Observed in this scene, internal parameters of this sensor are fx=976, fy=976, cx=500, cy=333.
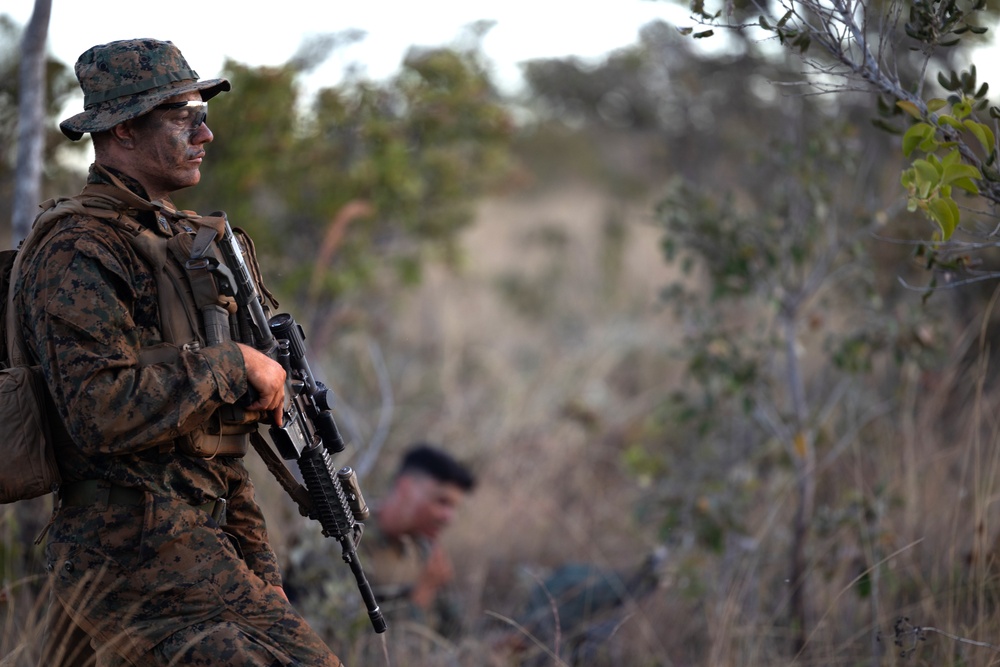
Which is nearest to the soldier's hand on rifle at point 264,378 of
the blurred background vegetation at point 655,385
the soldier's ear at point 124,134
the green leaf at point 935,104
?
the soldier's ear at point 124,134

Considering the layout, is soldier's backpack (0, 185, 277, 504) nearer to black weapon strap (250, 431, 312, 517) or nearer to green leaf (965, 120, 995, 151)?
black weapon strap (250, 431, 312, 517)

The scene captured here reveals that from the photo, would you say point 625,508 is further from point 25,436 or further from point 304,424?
point 25,436

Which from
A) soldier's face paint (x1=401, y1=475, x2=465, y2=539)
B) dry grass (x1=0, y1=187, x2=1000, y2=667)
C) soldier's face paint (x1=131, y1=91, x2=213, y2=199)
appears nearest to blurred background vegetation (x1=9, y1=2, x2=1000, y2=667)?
dry grass (x1=0, y1=187, x2=1000, y2=667)

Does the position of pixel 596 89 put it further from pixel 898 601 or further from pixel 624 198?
pixel 898 601

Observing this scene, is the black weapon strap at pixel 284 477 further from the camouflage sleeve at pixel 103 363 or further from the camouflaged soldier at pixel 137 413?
the camouflage sleeve at pixel 103 363

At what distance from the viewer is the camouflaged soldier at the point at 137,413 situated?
5.99 ft

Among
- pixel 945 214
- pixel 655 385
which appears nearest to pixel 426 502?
pixel 945 214

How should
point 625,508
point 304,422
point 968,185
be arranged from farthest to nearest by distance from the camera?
point 625,508 < point 304,422 < point 968,185

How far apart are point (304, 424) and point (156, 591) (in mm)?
496

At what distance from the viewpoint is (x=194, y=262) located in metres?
1.93

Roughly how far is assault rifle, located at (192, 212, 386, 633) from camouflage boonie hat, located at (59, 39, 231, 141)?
0.27 m

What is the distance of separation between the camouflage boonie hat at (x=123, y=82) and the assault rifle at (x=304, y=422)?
273 mm

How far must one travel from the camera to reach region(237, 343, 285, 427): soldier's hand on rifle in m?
1.95

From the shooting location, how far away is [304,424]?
2232 mm
